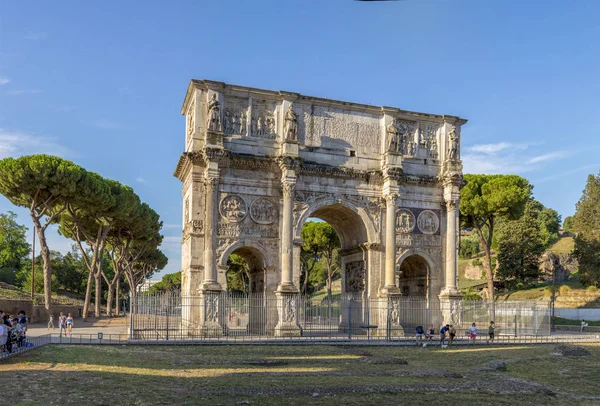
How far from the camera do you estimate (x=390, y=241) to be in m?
27.1

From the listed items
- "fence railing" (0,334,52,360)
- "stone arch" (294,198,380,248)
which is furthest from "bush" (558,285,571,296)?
"fence railing" (0,334,52,360)

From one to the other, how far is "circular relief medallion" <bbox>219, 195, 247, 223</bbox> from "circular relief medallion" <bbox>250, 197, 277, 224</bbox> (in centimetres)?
48

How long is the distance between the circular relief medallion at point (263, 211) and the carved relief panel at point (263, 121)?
2919 millimetres

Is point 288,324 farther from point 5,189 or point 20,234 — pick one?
point 20,234

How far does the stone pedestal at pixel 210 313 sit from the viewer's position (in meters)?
23.6

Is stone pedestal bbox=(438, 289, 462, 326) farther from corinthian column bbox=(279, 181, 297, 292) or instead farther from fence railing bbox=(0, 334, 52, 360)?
fence railing bbox=(0, 334, 52, 360)

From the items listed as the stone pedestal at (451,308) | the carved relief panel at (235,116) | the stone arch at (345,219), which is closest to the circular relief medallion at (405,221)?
the stone arch at (345,219)

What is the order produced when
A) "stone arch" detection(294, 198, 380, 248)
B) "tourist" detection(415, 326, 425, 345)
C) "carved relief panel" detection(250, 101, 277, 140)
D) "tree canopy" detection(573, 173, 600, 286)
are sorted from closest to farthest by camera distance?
"tourist" detection(415, 326, 425, 345) < "carved relief panel" detection(250, 101, 277, 140) < "stone arch" detection(294, 198, 380, 248) < "tree canopy" detection(573, 173, 600, 286)

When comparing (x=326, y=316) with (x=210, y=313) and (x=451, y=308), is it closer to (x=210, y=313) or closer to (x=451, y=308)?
(x=210, y=313)

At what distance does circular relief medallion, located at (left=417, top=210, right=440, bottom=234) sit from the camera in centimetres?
2850

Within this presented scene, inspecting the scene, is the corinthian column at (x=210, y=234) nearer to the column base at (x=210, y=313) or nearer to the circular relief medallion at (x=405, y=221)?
the column base at (x=210, y=313)

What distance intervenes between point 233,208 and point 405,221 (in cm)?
840

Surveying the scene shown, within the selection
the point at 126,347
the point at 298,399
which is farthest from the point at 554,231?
the point at 298,399

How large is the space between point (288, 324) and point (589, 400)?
14.4 meters
